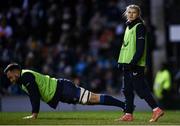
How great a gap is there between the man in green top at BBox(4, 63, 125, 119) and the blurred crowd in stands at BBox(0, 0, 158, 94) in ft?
40.9

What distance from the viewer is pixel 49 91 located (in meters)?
15.2

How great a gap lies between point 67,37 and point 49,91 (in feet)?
53.5

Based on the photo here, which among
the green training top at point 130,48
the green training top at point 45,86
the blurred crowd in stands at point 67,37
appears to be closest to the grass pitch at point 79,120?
the green training top at point 45,86

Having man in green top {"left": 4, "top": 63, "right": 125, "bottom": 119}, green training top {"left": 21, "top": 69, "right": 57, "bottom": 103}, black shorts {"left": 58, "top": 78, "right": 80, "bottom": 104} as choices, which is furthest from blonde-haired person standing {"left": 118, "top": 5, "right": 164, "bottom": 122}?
green training top {"left": 21, "top": 69, "right": 57, "bottom": 103}

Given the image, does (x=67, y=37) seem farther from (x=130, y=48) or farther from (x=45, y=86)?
(x=130, y=48)

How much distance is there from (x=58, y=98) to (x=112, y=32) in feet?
52.8

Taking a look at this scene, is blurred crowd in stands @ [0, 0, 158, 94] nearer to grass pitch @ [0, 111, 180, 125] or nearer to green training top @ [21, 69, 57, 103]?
grass pitch @ [0, 111, 180, 125]

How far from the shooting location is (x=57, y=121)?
14742 mm

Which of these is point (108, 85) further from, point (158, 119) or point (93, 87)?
point (158, 119)

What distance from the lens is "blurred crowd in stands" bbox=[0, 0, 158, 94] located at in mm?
29203

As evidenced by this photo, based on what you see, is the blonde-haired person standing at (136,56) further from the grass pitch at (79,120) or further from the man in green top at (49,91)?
the man in green top at (49,91)

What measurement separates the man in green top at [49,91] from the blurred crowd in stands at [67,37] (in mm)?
12462

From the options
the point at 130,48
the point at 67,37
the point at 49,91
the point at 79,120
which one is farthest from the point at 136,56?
the point at 67,37

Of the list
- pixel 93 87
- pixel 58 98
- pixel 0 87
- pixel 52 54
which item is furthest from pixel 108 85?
pixel 58 98
